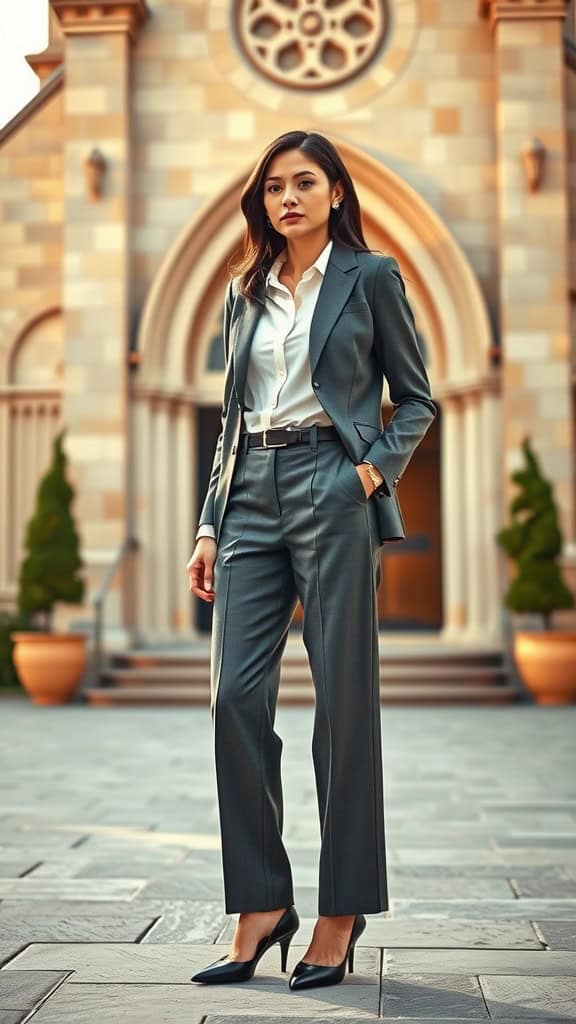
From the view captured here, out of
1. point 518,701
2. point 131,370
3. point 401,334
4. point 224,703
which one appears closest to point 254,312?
point 401,334

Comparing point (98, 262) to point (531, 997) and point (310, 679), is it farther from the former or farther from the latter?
point (531, 997)

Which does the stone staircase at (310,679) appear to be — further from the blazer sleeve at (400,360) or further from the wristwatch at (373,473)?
the wristwatch at (373,473)

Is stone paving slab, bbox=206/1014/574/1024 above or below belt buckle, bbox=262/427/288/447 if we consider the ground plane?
below

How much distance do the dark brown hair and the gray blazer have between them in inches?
1.6

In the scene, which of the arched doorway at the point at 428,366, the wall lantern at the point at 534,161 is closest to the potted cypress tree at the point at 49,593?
the arched doorway at the point at 428,366

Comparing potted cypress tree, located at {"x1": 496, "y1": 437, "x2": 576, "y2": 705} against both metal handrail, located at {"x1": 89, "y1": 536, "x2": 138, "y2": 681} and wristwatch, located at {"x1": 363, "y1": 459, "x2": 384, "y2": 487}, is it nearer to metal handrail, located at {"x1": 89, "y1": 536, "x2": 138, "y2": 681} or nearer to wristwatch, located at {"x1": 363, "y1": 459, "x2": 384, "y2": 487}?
metal handrail, located at {"x1": 89, "y1": 536, "x2": 138, "y2": 681}

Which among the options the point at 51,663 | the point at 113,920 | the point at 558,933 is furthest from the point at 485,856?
the point at 51,663

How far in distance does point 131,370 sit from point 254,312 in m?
9.52

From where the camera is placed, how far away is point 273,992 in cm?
259

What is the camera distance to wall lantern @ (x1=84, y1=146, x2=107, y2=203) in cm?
1209

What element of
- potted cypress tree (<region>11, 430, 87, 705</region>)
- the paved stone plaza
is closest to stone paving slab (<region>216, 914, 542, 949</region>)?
the paved stone plaza

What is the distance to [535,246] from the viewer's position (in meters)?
11.9

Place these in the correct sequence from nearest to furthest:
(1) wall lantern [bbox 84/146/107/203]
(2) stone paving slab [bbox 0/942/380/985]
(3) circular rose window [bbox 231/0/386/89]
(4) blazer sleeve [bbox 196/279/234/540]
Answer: (2) stone paving slab [bbox 0/942/380/985] → (4) blazer sleeve [bbox 196/279/234/540] → (1) wall lantern [bbox 84/146/107/203] → (3) circular rose window [bbox 231/0/386/89]

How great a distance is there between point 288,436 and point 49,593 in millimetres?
8405
